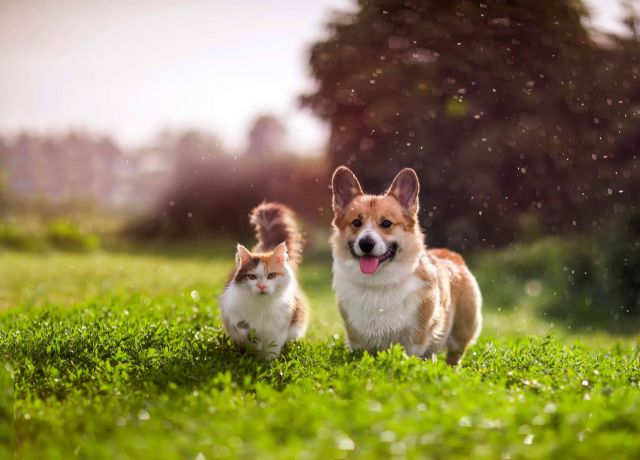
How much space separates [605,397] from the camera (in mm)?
4629

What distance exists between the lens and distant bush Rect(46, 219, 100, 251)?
18.1m

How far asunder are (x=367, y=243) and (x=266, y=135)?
3.84 m

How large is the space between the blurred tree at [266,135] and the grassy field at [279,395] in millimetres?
2429

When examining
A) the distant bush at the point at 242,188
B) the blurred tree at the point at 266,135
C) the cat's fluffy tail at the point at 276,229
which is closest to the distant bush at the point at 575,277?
the distant bush at the point at 242,188

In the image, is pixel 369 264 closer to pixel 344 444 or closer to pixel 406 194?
pixel 406 194

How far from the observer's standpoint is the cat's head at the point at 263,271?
5.47 m

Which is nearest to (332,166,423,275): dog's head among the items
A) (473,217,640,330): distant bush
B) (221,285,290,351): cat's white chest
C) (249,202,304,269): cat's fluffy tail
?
(221,285,290,351): cat's white chest

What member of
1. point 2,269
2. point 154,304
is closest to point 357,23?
point 154,304

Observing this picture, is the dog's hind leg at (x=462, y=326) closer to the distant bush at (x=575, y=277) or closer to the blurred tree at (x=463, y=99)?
the blurred tree at (x=463, y=99)

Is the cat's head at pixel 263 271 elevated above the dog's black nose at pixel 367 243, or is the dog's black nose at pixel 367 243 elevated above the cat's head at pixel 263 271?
the dog's black nose at pixel 367 243

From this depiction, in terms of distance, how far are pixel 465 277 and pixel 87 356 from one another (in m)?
3.71

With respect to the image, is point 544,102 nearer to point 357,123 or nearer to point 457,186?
point 457,186

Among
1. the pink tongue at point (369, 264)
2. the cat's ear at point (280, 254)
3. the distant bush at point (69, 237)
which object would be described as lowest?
the distant bush at point (69, 237)

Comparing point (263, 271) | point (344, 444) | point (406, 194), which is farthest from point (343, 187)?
point (344, 444)
